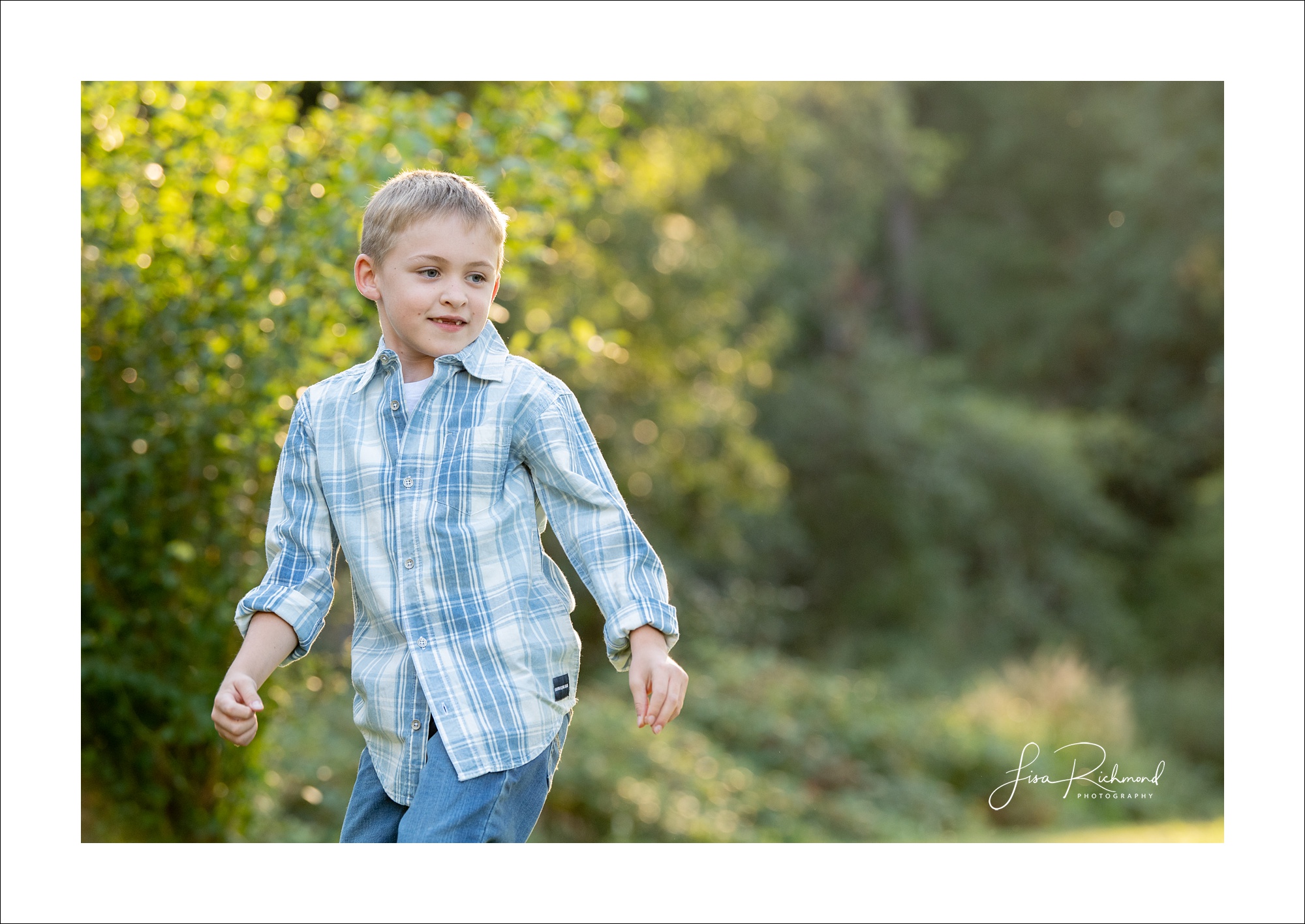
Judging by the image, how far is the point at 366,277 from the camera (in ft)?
6.30

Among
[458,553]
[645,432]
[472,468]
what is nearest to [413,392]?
[472,468]

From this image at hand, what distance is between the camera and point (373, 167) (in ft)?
10.3

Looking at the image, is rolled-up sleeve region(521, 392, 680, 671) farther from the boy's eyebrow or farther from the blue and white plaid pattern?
the boy's eyebrow

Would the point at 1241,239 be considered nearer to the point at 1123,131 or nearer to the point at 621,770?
the point at 621,770

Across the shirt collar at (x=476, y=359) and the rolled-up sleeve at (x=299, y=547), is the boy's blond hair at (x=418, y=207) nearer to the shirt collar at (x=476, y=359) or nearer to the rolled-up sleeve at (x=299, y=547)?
the shirt collar at (x=476, y=359)

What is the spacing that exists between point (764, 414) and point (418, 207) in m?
10.2

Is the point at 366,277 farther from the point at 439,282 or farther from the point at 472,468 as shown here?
the point at 472,468

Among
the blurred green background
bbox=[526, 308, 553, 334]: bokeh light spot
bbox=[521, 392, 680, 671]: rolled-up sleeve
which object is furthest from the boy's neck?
bbox=[526, 308, 553, 334]: bokeh light spot

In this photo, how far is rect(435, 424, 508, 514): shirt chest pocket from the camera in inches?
70.9

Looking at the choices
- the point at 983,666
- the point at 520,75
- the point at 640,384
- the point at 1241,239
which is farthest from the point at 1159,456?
the point at 520,75

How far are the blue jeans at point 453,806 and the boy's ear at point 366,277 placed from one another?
0.70m

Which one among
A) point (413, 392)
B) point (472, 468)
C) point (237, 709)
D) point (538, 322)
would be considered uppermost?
point (538, 322)

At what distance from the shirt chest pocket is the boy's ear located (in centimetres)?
28

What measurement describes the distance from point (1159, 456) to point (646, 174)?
744cm
